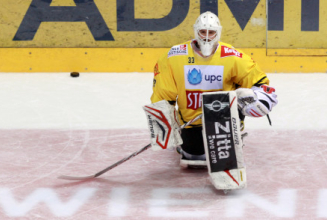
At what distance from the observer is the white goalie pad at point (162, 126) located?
293cm

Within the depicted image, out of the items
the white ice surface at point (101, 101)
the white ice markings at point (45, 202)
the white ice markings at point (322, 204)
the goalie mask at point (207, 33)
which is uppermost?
the goalie mask at point (207, 33)

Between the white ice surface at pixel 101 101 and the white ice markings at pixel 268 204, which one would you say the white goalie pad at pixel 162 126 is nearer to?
the white ice markings at pixel 268 204

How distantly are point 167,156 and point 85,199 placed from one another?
0.78m

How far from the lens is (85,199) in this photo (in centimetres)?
277

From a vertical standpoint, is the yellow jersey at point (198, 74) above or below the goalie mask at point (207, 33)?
→ below

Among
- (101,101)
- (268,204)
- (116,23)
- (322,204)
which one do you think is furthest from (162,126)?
(116,23)

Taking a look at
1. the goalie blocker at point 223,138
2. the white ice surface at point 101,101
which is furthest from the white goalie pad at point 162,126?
the white ice surface at point 101,101

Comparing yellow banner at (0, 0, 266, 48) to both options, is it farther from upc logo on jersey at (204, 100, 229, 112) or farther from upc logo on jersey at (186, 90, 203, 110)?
upc logo on jersey at (204, 100, 229, 112)

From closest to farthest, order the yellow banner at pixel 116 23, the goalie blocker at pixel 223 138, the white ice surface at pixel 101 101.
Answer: the goalie blocker at pixel 223 138, the white ice surface at pixel 101 101, the yellow banner at pixel 116 23

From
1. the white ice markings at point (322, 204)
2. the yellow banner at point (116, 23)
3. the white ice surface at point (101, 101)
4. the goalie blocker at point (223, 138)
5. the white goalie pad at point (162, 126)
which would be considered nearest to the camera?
the white ice markings at point (322, 204)

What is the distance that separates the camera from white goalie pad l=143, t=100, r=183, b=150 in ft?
9.61

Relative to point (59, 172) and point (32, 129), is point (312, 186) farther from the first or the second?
point (32, 129)

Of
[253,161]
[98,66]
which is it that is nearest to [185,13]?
[98,66]

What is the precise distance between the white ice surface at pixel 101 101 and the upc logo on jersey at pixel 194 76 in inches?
41.1
